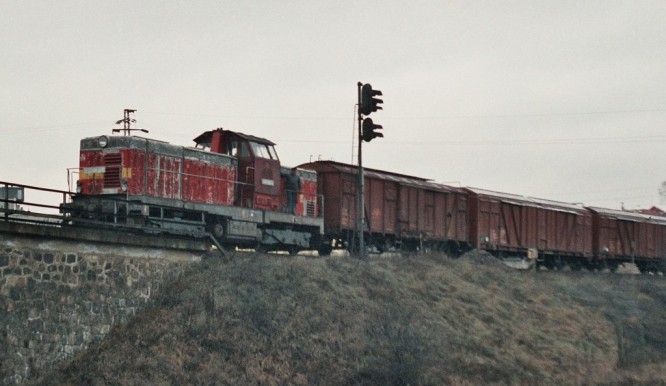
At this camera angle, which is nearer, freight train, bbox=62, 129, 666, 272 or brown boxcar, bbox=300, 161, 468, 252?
freight train, bbox=62, 129, 666, 272

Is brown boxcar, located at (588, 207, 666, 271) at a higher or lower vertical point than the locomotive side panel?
lower

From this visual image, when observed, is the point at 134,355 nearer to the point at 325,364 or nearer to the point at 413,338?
the point at 325,364

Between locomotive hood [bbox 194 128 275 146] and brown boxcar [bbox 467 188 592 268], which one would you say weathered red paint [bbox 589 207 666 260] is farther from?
locomotive hood [bbox 194 128 275 146]

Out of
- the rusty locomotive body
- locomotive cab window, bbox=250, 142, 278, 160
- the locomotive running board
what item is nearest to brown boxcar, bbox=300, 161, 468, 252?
the rusty locomotive body

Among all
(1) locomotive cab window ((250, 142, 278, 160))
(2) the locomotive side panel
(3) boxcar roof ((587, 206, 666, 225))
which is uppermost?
(1) locomotive cab window ((250, 142, 278, 160))

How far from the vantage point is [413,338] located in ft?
73.2

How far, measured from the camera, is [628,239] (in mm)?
46781

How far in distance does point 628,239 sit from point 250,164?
27.9 m

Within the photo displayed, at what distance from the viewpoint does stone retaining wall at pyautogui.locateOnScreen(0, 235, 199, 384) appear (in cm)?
1706

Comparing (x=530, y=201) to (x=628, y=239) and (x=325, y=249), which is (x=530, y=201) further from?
(x=325, y=249)

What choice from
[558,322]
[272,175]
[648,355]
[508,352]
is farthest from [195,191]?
[648,355]

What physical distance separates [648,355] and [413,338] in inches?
434

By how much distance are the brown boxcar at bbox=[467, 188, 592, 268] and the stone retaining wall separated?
20.5 m

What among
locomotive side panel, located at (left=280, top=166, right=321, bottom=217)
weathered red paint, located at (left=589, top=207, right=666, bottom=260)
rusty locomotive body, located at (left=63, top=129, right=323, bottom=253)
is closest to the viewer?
rusty locomotive body, located at (left=63, top=129, right=323, bottom=253)
